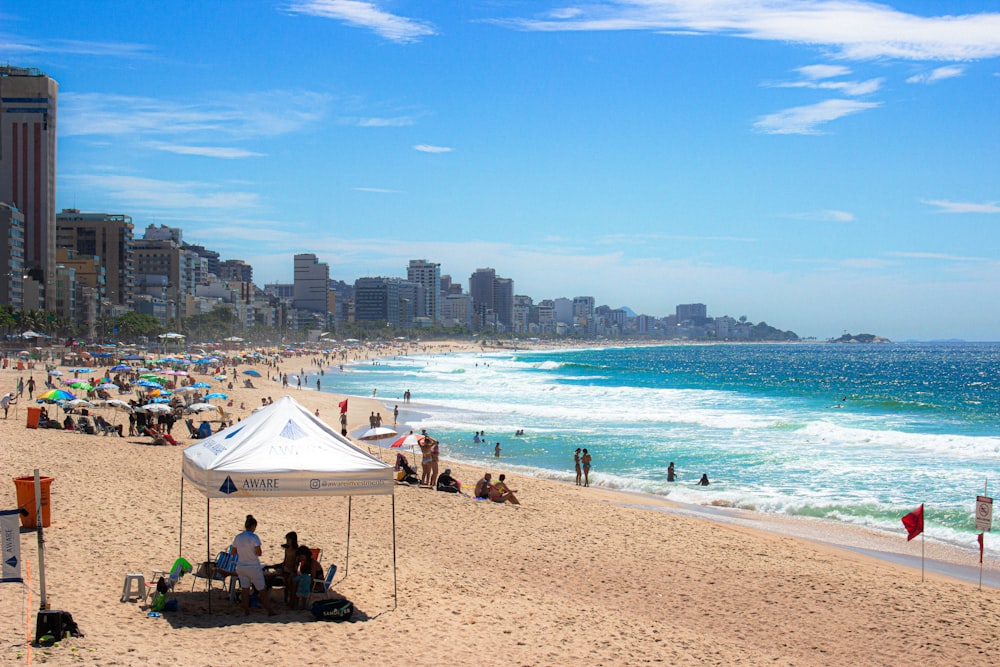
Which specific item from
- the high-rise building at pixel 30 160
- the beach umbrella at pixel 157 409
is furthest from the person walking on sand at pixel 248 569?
the high-rise building at pixel 30 160

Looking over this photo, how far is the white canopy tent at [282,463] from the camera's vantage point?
828 centimetres

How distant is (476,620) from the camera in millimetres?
8797

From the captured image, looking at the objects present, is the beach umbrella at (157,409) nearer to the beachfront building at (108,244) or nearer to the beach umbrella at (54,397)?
the beach umbrella at (54,397)

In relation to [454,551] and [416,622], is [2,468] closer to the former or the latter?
[454,551]

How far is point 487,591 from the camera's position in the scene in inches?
393

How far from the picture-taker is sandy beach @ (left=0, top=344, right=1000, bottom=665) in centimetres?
773

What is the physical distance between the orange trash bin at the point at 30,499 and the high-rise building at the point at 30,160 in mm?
104079

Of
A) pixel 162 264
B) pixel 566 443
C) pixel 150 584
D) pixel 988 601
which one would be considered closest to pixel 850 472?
pixel 566 443

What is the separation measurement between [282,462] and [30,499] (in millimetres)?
4363

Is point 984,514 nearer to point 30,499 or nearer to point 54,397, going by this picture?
point 30,499

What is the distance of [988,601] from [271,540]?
31.5 ft

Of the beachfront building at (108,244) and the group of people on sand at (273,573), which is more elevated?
the beachfront building at (108,244)

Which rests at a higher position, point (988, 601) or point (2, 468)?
point (2, 468)

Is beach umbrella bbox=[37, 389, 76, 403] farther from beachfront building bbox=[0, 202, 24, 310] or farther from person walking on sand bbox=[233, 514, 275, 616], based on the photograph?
beachfront building bbox=[0, 202, 24, 310]
